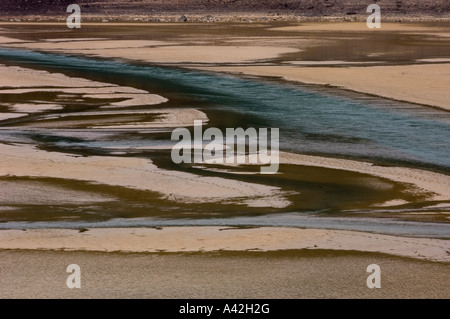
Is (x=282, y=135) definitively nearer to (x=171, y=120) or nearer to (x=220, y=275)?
(x=171, y=120)

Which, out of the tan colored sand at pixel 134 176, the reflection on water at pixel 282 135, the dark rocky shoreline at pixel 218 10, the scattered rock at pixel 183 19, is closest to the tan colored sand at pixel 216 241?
the reflection on water at pixel 282 135

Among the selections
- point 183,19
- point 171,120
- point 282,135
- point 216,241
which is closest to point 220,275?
point 216,241

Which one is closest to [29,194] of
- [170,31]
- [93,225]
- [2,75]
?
[93,225]

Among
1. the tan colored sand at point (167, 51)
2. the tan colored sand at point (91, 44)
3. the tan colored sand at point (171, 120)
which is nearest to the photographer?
the tan colored sand at point (171, 120)

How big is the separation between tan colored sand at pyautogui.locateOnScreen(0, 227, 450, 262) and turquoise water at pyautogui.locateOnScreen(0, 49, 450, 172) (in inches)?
168

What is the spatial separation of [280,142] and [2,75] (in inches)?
463

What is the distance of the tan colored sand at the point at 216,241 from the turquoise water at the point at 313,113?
426 cm

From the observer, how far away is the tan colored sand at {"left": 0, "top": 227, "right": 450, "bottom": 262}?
9.21 meters

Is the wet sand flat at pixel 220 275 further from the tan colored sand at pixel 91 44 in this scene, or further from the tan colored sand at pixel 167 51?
the tan colored sand at pixel 91 44

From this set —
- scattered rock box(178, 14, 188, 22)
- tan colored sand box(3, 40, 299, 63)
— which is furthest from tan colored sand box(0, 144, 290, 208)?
scattered rock box(178, 14, 188, 22)

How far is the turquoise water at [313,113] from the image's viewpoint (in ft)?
49.0

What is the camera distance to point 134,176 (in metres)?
12.6

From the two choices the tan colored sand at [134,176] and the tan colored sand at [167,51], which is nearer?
the tan colored sand at [134,176]

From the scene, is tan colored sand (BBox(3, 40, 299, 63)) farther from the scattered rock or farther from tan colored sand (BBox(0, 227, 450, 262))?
the scattered rock
